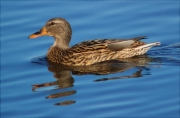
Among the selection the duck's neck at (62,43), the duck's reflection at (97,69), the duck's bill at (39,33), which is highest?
the duck's bill at (39,33)

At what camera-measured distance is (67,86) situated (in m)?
13.7

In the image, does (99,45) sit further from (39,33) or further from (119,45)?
(39,33)

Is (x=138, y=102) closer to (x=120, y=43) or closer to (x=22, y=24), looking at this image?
(x=120, y=43)

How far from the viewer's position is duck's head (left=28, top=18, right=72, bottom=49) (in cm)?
1608

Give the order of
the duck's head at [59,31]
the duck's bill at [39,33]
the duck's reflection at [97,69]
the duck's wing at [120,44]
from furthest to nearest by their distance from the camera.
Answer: the duck's head at [59,31]
the duck's bill at [39,33]
the duck's wing at [120,44]
the duck's reflection at [97,69]

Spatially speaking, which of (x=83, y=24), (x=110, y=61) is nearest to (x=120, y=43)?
(x=110, y=61)

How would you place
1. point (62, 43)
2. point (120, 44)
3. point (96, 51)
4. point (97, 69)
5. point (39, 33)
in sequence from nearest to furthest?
point (97, 69) < point (120, 44) < point (96, 51) < point (39, 33) < point (62, 43)

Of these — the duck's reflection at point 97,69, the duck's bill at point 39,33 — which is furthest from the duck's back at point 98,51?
the duck's bill at point 39,33

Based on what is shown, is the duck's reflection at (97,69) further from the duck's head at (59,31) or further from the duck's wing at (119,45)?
the duck's head at (59,31)

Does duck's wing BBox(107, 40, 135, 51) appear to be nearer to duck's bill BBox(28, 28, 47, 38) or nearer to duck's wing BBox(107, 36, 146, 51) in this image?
Result: duck's wing BBox(107, 36, 146, 51)

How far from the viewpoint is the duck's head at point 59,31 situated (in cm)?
1608

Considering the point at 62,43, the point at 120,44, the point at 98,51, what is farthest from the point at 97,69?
the point at 62,43

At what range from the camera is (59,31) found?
16.2 m

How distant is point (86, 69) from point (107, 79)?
1.22m
